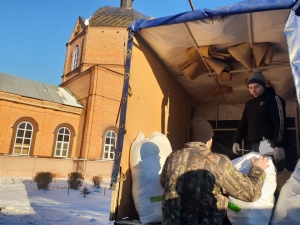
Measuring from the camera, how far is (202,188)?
1.79m

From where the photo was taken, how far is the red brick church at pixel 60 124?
1414 centimetres

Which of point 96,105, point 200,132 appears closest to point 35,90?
point 96,105

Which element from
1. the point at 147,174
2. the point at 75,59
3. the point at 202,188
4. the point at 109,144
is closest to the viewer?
the point at 202,188

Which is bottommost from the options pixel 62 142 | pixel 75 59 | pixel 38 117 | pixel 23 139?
pixel 23 139

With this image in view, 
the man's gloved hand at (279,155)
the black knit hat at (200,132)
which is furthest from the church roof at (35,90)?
the man's gloved hand at (279,155)

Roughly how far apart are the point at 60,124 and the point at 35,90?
300 cm

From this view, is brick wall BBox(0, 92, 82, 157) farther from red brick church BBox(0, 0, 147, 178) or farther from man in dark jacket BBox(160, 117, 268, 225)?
man in dark jacket BBox(160, 117, 268, 225)

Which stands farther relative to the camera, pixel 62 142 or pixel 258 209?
pixel 62 142

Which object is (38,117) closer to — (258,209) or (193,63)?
(193,63)

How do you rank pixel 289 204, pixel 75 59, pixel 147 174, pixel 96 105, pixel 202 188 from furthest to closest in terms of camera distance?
pixel 75 59, pixel 96 105, pixel 147 174, pixel 289 204, pixel 202 188

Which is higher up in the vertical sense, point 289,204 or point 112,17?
point 112,17

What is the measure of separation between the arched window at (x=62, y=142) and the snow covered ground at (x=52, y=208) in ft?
19.7

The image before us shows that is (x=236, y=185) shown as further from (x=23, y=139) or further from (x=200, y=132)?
(x=23, y=139)

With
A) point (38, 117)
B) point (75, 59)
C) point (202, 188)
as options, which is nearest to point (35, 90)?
point (38, 117)
